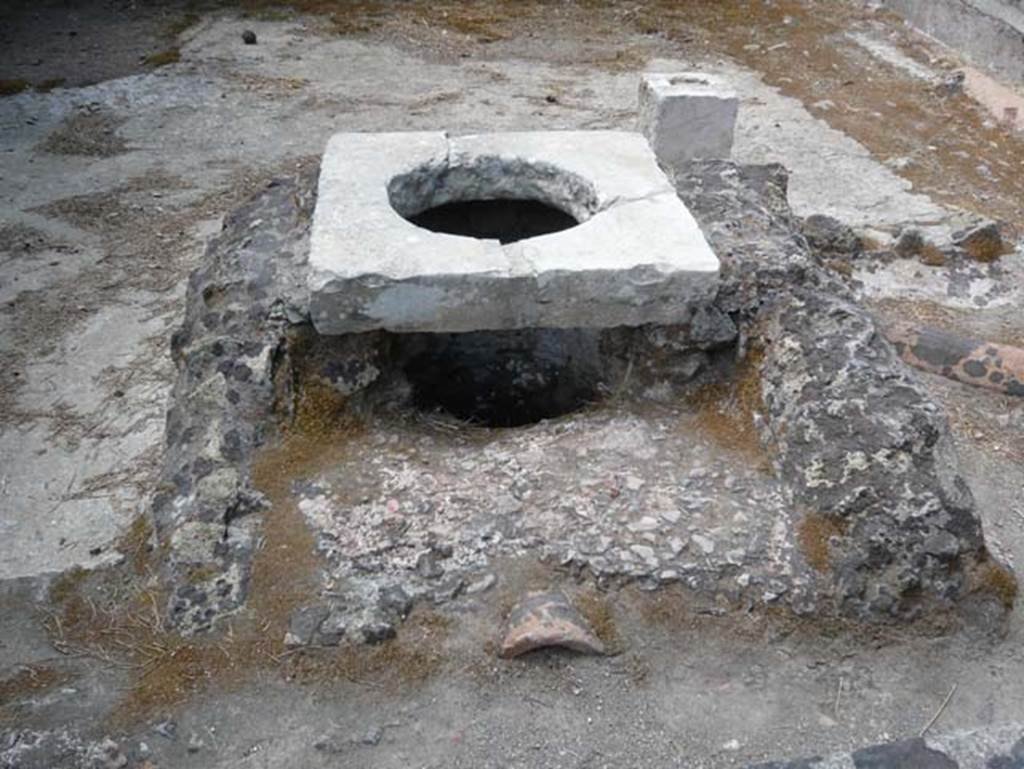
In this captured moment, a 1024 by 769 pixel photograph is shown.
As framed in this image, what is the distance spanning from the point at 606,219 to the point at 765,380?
847 mm

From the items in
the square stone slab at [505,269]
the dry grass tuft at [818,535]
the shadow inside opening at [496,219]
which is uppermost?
the square stone slab at [505,269]

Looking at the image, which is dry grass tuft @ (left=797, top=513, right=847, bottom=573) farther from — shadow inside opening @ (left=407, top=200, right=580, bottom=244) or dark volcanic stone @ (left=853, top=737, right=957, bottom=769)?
shadow inside opening @ (left=407, top=200, right=580, bottom=244)

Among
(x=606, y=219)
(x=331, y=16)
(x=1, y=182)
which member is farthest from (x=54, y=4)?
(x=606, y=219)

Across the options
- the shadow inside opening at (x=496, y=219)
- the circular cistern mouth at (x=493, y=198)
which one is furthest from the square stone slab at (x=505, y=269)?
the shadow inside opening at (x=496, y=219)

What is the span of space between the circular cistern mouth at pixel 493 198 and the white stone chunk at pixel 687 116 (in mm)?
2250

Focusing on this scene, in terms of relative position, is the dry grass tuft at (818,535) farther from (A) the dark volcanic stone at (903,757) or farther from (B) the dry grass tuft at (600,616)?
A: (A) the dark volcanic stone at (903,757)

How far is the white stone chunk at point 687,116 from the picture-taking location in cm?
654

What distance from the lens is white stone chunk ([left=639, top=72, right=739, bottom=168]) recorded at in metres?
6.54

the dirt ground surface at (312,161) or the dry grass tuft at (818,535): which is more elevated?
the dry grass tuft at (818,535)

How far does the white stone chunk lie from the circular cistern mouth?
2250mm

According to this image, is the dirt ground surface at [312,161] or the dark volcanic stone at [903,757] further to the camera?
the dirt ground surface at [312,161]

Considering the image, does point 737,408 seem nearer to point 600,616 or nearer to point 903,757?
point 600,616

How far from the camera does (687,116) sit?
6.60 m

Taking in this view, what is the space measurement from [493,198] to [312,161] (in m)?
3.27
